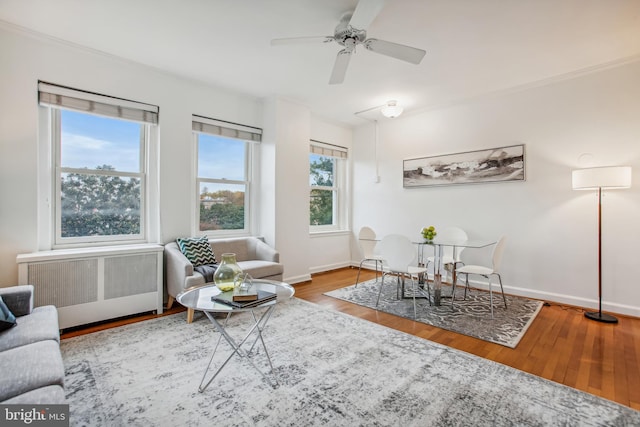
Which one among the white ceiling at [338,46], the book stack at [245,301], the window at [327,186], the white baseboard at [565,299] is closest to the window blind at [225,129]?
the white ceiling at [338,46]

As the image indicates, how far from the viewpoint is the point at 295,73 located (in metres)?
3.64

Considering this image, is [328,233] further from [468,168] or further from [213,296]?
[213,296]

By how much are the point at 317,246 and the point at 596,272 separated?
378cm

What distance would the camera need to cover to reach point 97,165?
11.0 ft

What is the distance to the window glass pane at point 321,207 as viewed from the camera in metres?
5.58

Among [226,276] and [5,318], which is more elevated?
[226,276]

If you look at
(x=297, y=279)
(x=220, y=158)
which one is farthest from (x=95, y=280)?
(x=297, y=279)

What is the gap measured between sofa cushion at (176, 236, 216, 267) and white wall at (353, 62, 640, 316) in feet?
10.7

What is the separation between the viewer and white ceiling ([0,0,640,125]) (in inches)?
95.0

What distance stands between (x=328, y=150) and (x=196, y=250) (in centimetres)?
309

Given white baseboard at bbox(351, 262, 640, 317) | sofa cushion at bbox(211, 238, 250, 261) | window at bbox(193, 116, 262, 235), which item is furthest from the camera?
window at bbox(193, 116, 262, 235)

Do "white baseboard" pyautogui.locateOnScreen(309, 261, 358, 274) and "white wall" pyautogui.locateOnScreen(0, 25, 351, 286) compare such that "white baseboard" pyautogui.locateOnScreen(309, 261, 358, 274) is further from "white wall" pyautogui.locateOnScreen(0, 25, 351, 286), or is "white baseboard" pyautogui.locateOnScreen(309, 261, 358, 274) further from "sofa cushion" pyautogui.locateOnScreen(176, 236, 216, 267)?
"sofa cushion" pyautogui.locateOnScreen(176, 236, 216, 267)

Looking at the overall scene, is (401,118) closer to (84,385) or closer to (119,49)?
(119,49)

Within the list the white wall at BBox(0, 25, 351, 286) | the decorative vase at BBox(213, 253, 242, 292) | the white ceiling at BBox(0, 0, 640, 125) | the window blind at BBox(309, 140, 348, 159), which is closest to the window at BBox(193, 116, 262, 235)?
the white wall at BBox(0, 25, 351, 286)
